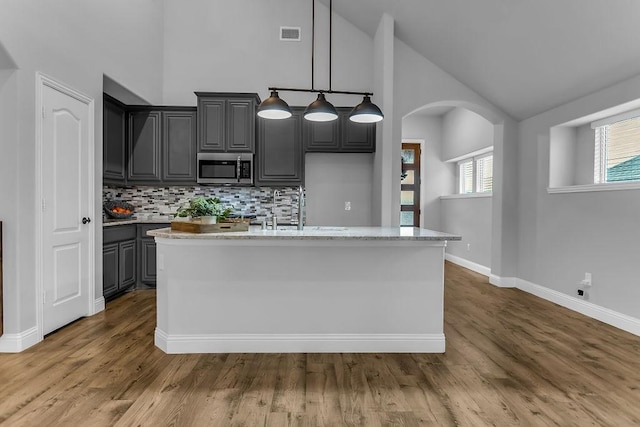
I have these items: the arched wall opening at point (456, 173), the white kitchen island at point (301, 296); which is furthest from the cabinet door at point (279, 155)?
the white kitchen island at point (301, 296)

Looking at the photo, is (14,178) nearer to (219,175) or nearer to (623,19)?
(219,175)

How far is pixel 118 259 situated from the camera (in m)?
4.52

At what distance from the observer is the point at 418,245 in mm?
2846

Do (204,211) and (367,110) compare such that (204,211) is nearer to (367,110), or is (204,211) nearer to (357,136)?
(367,110)

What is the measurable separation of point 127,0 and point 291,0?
2.25 m

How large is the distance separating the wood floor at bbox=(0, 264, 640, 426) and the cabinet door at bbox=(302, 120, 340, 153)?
2.95 metres

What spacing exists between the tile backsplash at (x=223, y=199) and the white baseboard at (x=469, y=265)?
10.5 feet

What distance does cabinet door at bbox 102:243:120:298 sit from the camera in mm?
4203

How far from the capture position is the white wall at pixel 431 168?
310 inches

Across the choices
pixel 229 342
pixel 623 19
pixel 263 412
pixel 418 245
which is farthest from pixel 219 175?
pixel 623 19

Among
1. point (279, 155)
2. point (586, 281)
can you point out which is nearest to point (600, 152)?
point (586, 281)

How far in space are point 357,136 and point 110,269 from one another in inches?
138

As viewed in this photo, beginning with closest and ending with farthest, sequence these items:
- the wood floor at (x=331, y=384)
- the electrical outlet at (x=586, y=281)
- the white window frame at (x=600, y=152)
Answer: the wood floor at (x=331, y=384) → the electrical outlet at (x=586, y=281) → the white window frame at (x=600, y=152)

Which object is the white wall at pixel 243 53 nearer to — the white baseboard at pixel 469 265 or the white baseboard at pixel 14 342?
the white baseboard at pixel 469 265
